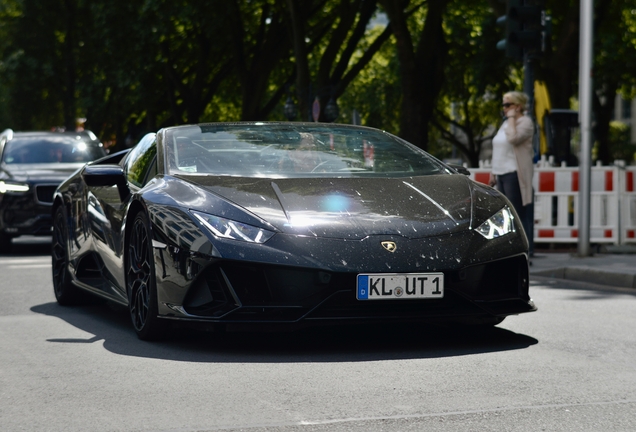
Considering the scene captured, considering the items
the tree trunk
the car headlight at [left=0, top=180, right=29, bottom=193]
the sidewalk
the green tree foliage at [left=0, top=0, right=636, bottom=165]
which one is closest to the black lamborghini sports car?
the sidewalk

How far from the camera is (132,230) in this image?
677 centimetres

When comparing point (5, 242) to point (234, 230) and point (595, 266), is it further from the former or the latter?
point (234, 230)

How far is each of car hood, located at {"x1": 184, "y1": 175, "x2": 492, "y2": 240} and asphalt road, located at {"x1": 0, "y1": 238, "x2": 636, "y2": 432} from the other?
0.63 metres

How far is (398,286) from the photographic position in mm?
5863

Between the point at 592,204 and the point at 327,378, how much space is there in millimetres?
9684

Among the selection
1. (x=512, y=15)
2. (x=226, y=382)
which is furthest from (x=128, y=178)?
(x=512, y=15)

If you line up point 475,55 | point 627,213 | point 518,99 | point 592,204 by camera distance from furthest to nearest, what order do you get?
point 475,55
point 592,204
point 627,213
point 518,99

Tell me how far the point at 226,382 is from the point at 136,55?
87.3ft

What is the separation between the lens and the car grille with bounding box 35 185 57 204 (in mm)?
14929

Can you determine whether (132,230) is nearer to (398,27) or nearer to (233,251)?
(233,251)

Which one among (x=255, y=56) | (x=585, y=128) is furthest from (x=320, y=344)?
(x=255, y=56)

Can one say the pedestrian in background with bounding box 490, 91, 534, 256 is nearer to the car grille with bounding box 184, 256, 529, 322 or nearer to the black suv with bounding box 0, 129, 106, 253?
the car grille with bounding box 184, 256, 529, 322

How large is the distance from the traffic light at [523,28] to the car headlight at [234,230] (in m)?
8.12

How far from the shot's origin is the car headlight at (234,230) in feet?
19.1
